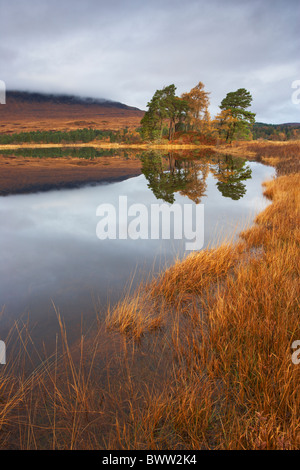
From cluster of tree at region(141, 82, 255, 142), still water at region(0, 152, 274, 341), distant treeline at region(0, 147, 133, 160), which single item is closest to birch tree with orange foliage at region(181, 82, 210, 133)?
cluster of tree at region(141, 82, 255, 142)

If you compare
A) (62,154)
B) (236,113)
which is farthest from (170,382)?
(236,113)

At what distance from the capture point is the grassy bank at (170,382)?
2236 millimetres

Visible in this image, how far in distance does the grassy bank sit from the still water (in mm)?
775

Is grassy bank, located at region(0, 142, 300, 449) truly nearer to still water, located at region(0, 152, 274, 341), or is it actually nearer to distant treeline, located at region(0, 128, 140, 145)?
still water, located at region(0, 152, 274, 341)

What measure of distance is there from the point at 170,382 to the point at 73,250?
207 inches

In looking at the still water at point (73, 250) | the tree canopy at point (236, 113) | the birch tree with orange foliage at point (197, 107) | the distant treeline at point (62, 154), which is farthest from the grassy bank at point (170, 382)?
the birch tree with orange foliage at point (197, 107)

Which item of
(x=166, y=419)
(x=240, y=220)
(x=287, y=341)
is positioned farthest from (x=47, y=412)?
(x=240, y=220)

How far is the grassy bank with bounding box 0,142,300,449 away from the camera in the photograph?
2.24m

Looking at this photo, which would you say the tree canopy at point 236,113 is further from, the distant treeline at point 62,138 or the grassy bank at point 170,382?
the grassy bank at point 170,382

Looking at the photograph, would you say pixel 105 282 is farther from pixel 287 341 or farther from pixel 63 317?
pixel 287 341

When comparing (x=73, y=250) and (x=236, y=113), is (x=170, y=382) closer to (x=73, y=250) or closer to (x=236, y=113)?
(x=73, y=250)

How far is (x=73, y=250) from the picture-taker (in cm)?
729

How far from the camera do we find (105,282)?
552cm
